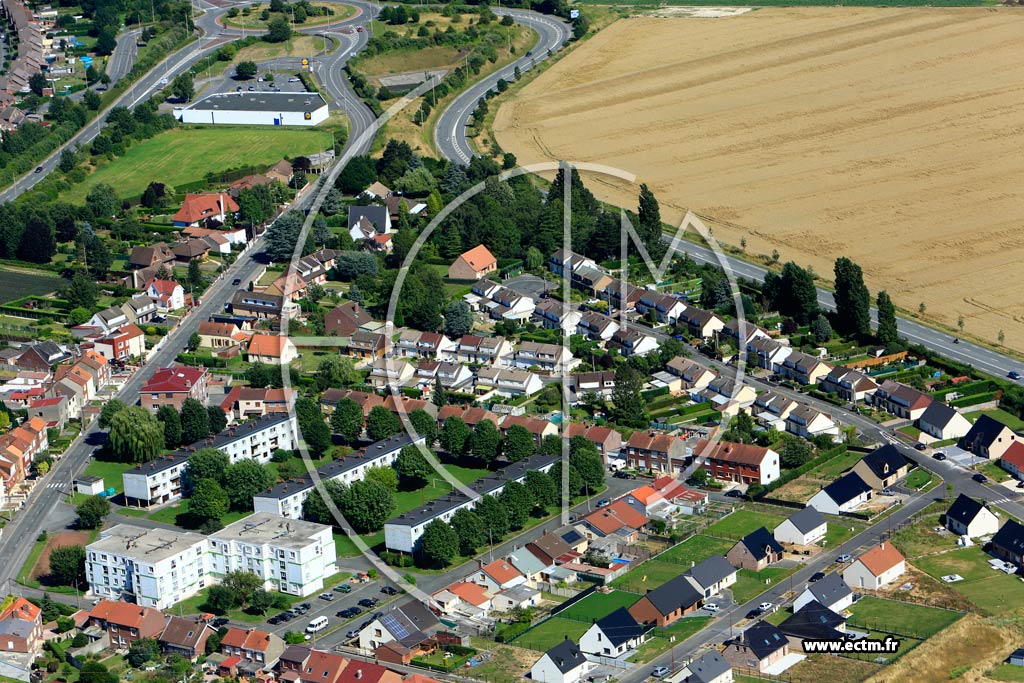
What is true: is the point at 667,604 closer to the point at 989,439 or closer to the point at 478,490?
the point at 478,490

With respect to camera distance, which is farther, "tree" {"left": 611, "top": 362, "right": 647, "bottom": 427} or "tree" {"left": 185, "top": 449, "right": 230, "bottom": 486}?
"tree" {"left": 611, "top": 362, "right": 647, "bottom": 427}

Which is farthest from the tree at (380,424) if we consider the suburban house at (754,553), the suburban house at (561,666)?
the suburban house at (561,666)

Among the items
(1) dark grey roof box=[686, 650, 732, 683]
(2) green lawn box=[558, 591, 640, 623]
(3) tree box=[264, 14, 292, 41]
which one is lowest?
(2) green lawn box=[558, 591, 640, 623]

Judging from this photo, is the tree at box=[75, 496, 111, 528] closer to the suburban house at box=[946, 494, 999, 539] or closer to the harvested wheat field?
the suburban house at box=[946, 494, 999, 539]

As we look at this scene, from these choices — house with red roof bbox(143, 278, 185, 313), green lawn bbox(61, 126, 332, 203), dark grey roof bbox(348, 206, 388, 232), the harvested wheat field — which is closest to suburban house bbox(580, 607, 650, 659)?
the harvested wheat field

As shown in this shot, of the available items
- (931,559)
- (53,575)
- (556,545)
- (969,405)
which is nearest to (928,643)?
→ (931,559)

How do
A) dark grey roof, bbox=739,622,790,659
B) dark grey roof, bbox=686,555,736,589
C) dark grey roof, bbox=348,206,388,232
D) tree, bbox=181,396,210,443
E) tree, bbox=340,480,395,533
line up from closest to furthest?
dark grey roof, bbox=739,622,790,659, dark grey roof, bbox=686,555,736,589, tree, bbox=340,480,395,533, tree, bbox=181,396,210,443, dark grey roof, bbox=348,206,388,232
